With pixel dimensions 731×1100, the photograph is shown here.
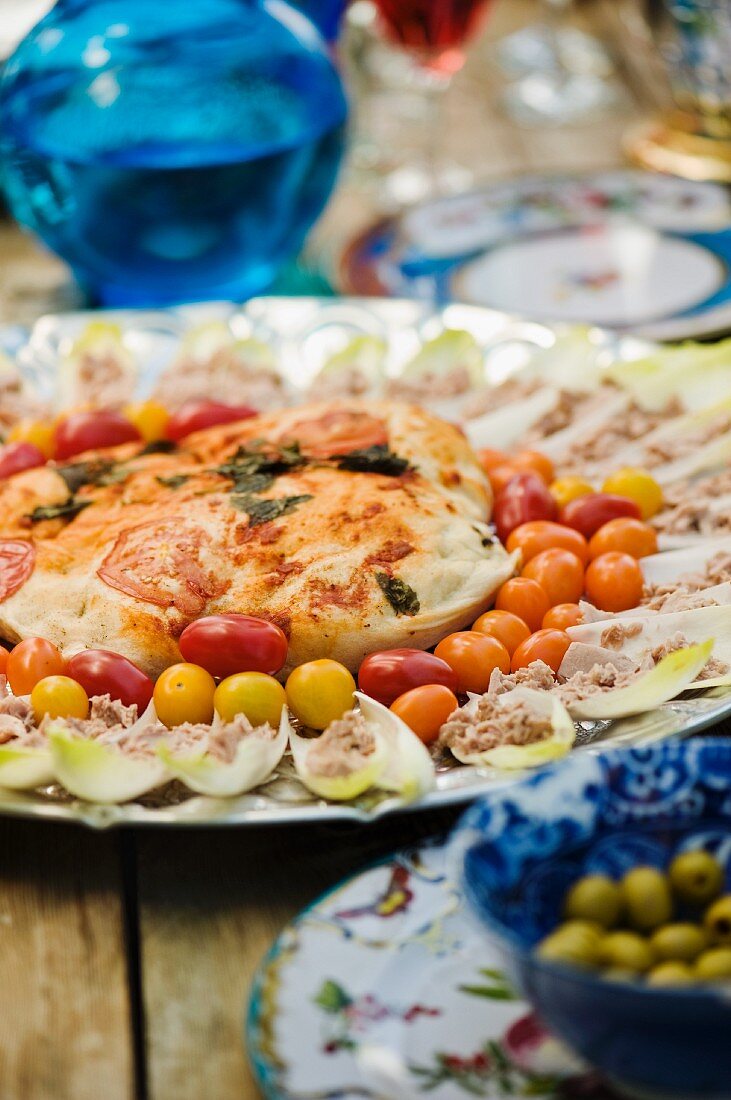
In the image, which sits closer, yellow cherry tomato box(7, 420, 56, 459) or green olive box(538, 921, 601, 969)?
green olive box(538, 921, 601, 969)

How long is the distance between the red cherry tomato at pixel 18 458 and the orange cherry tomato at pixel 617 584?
1498 millimetres

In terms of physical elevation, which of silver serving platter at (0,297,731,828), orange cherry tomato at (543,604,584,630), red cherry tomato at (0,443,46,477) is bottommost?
silver serving platter at (0,297,731,828)

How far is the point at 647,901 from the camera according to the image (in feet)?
5.96

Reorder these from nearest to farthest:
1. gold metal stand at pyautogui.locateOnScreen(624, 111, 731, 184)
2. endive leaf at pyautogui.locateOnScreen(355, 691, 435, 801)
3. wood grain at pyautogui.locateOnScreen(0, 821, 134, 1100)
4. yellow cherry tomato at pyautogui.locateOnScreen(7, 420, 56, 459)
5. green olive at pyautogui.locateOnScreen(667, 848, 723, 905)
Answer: green olive at pyautogui.locateOnScreen(667, 848, 723, 905) < wood grain at pyautogui.locateOnScreen(0, 821, 134, 1100) < endive leaf at pyautogui.locateOnScreen(355, 691, 435, 801) < yellow cherry tomato at pyautogui.locateOnScreen(7, 420, 56, 459) < gold metal stand at pyautogui.locateOnScreen(624, 111, 731, 184)

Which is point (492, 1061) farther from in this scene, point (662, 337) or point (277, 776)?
point (662, 337)

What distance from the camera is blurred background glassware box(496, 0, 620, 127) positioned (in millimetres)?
7117


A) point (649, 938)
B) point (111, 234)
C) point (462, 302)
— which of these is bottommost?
point (462, 302)

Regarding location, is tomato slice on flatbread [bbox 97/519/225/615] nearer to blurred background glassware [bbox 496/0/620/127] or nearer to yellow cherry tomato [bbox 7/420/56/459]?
yellow cherry tomato [bbox 7/420/56/459]

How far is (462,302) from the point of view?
→ 14.9 ft

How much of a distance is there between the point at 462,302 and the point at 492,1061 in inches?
120

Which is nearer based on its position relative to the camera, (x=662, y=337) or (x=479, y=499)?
(x=479, y=499)

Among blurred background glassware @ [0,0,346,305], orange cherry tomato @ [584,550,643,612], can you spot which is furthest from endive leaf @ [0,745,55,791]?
blurred background glassware @ [0,0,346,305]

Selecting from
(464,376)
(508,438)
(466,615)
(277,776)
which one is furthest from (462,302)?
(277,776)

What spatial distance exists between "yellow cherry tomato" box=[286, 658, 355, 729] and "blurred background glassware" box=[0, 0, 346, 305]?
7.31 ft
